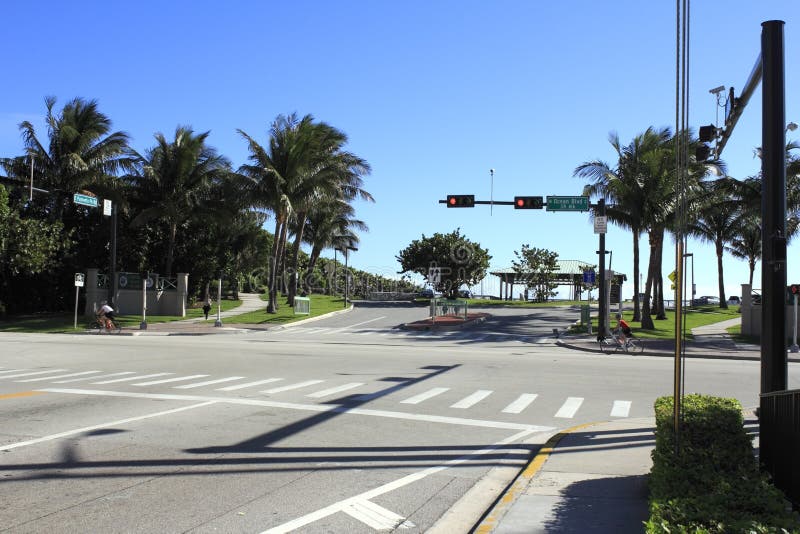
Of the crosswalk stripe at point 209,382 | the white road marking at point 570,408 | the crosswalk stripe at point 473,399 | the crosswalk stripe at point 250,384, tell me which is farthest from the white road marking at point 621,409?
the crosswalk stripe at point 209,382

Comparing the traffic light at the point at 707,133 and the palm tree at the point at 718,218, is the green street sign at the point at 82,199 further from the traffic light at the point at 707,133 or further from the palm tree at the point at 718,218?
the palm tree at the point at 718,218

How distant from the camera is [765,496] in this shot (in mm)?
4090

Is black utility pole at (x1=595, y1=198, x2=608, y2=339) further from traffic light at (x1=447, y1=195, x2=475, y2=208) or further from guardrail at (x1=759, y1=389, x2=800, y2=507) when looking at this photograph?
guardrail at (x1=759, y1=389, x2=800, y2=507)

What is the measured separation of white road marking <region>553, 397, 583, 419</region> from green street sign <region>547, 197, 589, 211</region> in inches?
587

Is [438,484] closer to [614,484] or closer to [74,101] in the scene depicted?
[614,484]

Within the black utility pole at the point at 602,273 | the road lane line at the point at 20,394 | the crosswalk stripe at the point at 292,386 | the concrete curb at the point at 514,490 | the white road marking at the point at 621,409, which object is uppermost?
the black utility pole at the point at 602,273

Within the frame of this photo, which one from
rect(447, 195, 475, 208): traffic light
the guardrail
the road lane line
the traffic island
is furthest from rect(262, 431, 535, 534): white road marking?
the traffic island

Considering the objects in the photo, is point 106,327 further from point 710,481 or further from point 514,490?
point 710,481

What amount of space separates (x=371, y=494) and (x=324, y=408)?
16.5 feet

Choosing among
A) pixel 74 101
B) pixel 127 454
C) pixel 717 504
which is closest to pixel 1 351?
pixel 127 454

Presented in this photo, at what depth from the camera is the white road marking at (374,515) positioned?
5.52 m

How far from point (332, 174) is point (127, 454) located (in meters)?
39.1

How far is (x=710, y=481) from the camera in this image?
4.52 metres

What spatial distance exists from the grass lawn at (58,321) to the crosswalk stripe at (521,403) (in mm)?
31192
